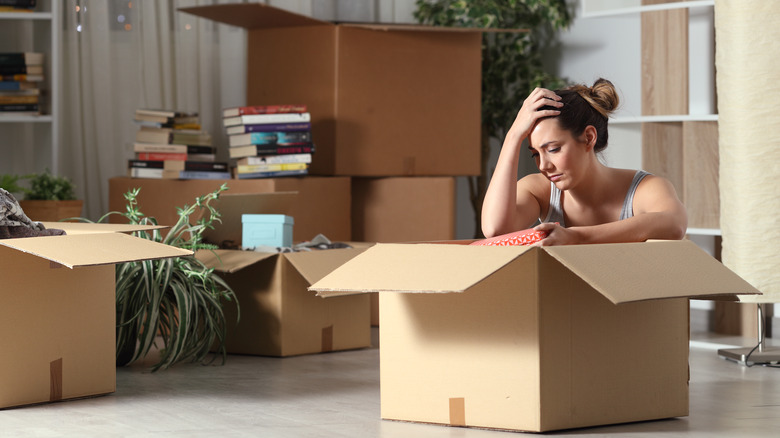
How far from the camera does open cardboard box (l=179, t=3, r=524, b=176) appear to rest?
3.46 metres

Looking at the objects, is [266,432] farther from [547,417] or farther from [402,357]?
[547,417]

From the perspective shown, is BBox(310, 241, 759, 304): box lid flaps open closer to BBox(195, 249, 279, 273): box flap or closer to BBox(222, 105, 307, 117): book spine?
BBox(195, 249, 279, 273): box flap

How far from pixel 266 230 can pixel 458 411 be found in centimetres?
115

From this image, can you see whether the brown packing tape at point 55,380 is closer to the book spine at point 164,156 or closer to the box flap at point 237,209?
the box flap at point 237,209

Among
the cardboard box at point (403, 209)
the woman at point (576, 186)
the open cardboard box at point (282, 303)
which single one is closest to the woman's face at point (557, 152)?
the woman at point (576, 186)

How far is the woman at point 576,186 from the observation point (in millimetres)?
1929

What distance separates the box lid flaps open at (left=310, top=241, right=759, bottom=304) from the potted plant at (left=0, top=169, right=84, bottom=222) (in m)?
1.77

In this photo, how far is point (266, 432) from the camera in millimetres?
1823

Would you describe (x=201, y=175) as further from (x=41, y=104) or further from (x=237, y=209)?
(x=41, y=104)

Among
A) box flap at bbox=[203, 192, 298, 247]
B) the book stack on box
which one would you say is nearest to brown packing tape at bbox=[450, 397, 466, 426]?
box flap at bbox=[203, 192, 298, 247]

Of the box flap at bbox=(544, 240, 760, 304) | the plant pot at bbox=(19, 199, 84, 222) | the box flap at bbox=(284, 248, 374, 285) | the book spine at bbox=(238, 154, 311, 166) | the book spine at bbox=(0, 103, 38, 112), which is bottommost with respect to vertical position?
the box flap at bbox=(284, 248, 374, 285)

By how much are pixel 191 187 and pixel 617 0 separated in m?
1.52

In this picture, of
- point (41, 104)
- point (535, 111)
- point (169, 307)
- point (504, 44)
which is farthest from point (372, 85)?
point (535, 111)

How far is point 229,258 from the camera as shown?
2717mm
